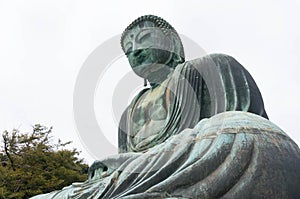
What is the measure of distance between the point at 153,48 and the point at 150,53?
0.06 m

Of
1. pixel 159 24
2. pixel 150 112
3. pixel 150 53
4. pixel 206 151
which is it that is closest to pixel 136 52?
pixel 150 53

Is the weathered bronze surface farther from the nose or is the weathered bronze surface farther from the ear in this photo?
the nose

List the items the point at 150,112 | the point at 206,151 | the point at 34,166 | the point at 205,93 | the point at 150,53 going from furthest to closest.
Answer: the point at 34,166 → the point at 150,53 → the point at 150,112 → the point at 205,93 → the point at 206,151

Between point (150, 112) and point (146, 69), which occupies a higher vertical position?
point (146, 69)

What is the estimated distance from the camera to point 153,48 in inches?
212

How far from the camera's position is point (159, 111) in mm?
5023

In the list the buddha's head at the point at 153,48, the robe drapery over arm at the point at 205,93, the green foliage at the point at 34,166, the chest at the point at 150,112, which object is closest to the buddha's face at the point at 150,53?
the buddha's head at the point at 153,48

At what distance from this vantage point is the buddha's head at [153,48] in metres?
5.41

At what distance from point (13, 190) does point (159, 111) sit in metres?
8.64

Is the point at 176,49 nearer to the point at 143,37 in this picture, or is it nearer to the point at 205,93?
the point at 143,37

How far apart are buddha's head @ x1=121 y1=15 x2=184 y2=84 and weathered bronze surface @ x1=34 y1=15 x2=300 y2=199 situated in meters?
0.41

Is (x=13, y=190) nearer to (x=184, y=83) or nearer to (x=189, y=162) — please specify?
(x=184, y=83)

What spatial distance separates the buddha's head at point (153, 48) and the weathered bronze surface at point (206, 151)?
415 millimetres

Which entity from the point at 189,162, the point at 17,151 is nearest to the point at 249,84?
the point at 189,162
